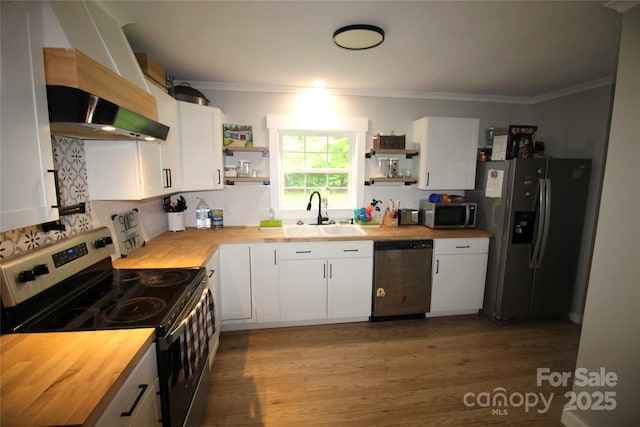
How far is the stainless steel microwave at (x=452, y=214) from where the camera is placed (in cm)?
300

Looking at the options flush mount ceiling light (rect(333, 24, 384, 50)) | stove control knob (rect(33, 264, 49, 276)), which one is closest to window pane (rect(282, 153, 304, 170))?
flush mount ceiling light (rect(333, 24, 384, 50))

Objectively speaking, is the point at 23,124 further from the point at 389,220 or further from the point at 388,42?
the point at 389,220

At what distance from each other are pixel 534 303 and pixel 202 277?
315 cm

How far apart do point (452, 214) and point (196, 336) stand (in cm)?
269

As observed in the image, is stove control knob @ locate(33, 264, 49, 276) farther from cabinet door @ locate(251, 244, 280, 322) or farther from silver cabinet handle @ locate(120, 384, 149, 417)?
cabinet door @ locate(251, 244, 280, 322)

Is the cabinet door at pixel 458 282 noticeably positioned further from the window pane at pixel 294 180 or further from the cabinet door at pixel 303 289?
the window pane at pixel 294 180

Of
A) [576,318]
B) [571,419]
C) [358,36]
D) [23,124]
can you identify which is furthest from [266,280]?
[576,318]

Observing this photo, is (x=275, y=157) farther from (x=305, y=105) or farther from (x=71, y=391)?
(x=71, y=391)

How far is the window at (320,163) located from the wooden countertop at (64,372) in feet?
7.26

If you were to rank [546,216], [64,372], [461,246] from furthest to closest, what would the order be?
[461,246], [546,216], [64,372]

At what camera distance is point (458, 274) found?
288cm

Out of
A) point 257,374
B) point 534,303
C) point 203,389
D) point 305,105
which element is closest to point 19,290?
point 203,389

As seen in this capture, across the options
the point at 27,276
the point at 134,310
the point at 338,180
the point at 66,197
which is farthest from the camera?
the point at 338,180

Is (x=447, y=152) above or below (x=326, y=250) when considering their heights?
above
